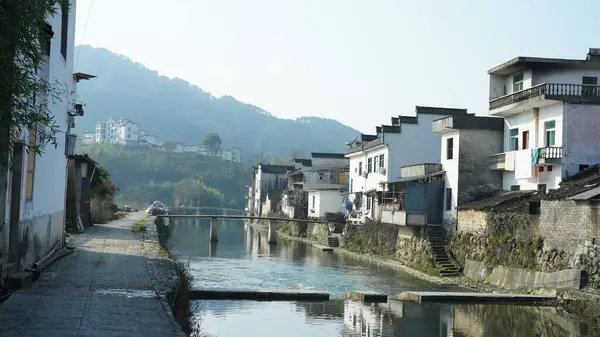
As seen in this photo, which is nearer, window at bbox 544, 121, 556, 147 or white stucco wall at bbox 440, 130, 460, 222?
window at bbox 544, 121, 556, 147

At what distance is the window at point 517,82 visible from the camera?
33.4m

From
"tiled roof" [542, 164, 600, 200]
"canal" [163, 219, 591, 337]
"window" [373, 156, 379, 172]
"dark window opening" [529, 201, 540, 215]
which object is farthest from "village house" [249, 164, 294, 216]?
"dark window opening" [529, 201, 540, 215]

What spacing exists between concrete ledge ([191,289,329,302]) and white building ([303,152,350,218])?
1483 inches

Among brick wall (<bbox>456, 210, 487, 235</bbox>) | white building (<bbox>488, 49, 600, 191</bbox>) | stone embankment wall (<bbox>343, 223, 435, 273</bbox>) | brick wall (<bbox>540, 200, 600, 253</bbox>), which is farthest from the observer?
stone embankment wall (<bbox>343, 223, 435, 273</bbox>)

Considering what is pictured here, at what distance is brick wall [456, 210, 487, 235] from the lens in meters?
30.7

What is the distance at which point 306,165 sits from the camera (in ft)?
262

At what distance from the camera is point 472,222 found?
31891 mm

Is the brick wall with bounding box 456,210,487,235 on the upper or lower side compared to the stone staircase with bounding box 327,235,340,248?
upper

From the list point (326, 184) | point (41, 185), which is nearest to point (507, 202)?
point (41, 185)

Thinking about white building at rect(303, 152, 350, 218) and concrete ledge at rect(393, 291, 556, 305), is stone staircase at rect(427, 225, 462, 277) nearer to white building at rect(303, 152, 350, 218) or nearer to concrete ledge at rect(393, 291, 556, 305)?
A: concrete ledge at rect(393, 291, 556, 305)

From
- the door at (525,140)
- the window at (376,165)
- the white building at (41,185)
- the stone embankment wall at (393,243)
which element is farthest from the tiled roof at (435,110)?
the white building at (41,185)

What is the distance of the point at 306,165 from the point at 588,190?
56992 mm

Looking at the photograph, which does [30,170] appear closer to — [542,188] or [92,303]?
[92,303]

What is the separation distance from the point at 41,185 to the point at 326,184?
47.0 m
